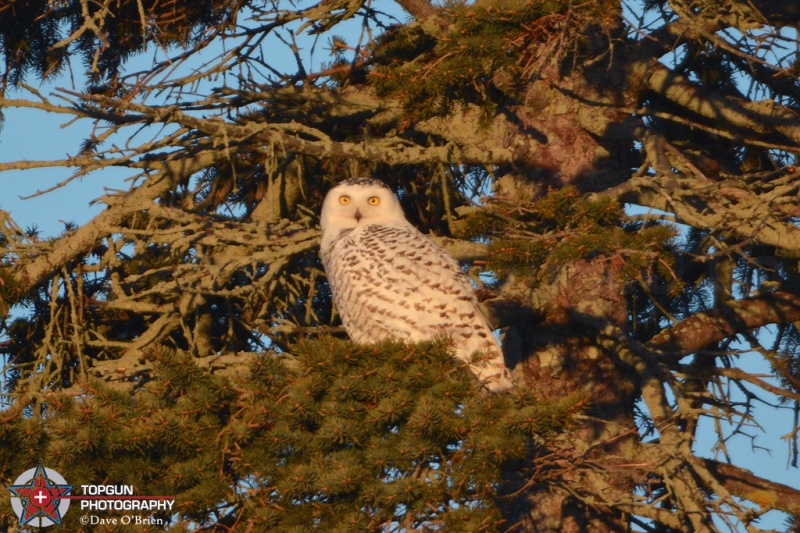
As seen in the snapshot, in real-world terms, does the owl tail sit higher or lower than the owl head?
lower

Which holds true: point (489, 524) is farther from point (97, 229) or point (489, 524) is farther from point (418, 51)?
point (418, 51)

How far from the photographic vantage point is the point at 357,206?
21.6 ft

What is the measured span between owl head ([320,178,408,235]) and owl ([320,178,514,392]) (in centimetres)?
26

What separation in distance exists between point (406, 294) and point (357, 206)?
1114mm

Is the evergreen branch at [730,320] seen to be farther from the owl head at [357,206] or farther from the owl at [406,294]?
the owl head at [357,206]

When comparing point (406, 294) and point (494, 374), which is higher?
point (406, 294)

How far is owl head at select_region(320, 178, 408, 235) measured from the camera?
6582 millimetres

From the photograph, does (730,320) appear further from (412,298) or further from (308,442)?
(308,442)

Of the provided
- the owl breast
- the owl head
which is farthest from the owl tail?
the owl head

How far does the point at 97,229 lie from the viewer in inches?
243

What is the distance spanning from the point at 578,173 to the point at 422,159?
4.89 feet

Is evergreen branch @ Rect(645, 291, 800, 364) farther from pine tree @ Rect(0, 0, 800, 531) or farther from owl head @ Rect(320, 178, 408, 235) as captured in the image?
owl head @ Rect(320, 178, 408, 235)

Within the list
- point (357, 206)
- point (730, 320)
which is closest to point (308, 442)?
point (357, 206)

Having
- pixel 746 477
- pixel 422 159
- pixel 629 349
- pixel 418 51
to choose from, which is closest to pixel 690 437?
pixel 629 349
